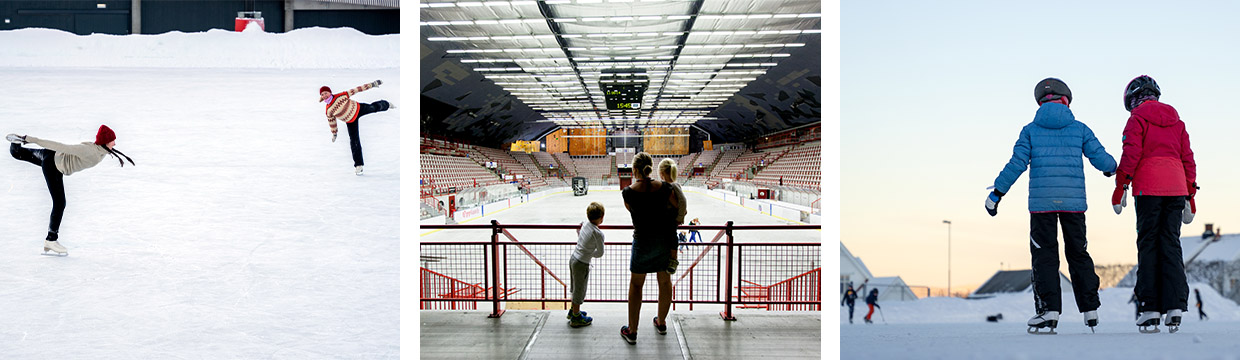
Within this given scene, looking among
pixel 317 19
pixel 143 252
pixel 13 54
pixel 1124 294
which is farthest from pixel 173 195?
pixel 1124 294

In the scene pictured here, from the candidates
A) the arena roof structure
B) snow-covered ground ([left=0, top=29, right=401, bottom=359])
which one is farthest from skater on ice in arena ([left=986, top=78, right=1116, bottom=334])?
the arena roof structure

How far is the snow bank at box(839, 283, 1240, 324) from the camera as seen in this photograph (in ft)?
7.76

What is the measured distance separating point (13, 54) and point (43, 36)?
1.10ft

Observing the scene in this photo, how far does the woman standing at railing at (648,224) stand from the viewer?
2.77 metres

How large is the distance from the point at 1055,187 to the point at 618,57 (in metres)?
11.9

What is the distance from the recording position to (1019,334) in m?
2.37

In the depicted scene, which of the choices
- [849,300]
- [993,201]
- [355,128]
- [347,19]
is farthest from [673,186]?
[347,19]

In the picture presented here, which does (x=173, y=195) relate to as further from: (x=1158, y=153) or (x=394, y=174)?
(x=1158, y=153)

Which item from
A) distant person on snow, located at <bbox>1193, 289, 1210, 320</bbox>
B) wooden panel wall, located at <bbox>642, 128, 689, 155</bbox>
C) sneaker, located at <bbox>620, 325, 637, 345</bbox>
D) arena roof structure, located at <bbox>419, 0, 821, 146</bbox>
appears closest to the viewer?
distant person on snow, located at <bbox>1193, 289, 1210, 320</bbox>

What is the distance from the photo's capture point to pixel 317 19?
21.4ft

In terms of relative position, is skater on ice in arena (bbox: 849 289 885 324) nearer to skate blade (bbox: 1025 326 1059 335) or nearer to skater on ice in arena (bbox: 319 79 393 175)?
skate blade (bbox: 1025 326 1059 335)

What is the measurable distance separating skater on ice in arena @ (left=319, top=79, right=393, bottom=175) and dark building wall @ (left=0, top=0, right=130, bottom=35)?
9.85ft

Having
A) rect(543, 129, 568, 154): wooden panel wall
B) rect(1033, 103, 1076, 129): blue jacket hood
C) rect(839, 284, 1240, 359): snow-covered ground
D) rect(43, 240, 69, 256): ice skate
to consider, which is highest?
rect(543, 129, 568, 154): wooden panel wall

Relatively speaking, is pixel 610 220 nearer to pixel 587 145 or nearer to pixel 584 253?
pixel 584 253
